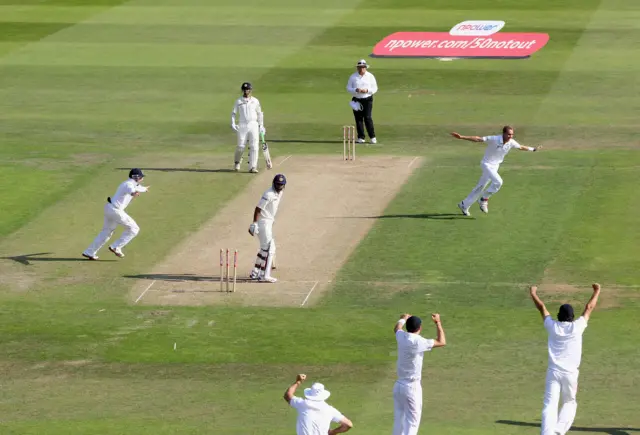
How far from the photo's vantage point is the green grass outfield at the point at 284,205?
20.4 meters

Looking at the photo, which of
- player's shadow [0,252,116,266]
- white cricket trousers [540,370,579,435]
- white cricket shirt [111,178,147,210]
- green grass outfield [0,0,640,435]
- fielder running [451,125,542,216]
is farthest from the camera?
fielder running [451,125,542,216]

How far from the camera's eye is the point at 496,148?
28844 millimetres

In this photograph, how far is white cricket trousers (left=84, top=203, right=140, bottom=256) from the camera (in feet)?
86.9

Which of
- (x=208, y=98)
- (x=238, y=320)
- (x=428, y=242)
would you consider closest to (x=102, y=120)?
(x=208, y=98)

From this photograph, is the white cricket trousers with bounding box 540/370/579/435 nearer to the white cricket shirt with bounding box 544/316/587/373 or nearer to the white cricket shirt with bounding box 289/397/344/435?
the white cricket shirt with bounding box 544/316/587/373

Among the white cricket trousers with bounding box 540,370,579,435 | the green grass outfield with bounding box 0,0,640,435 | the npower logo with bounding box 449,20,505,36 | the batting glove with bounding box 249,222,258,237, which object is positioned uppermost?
the white cricket trousers with bounding box 540,370,579,435

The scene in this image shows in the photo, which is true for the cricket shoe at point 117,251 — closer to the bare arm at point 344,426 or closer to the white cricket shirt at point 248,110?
the white cricket shirt at point 248,110

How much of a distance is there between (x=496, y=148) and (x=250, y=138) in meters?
6.56

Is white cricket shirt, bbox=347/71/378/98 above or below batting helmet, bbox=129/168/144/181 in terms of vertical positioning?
below

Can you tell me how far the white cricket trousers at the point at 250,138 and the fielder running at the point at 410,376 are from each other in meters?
15.8

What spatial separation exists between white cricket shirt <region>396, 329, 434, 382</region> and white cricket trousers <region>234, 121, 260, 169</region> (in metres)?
15.8

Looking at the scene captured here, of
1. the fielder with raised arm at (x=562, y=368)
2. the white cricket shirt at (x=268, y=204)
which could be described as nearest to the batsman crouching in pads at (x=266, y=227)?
the white cricket shirt at (x=268, y=204)

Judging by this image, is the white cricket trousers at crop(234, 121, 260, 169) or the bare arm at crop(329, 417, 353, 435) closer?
the bare arm at crop(329, 417, 353, 435)

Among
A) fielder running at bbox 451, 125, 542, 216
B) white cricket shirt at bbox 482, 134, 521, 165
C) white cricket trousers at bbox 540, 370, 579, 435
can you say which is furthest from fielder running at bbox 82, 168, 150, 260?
white cricket trousers at bbox 540, 370, 579, 435
